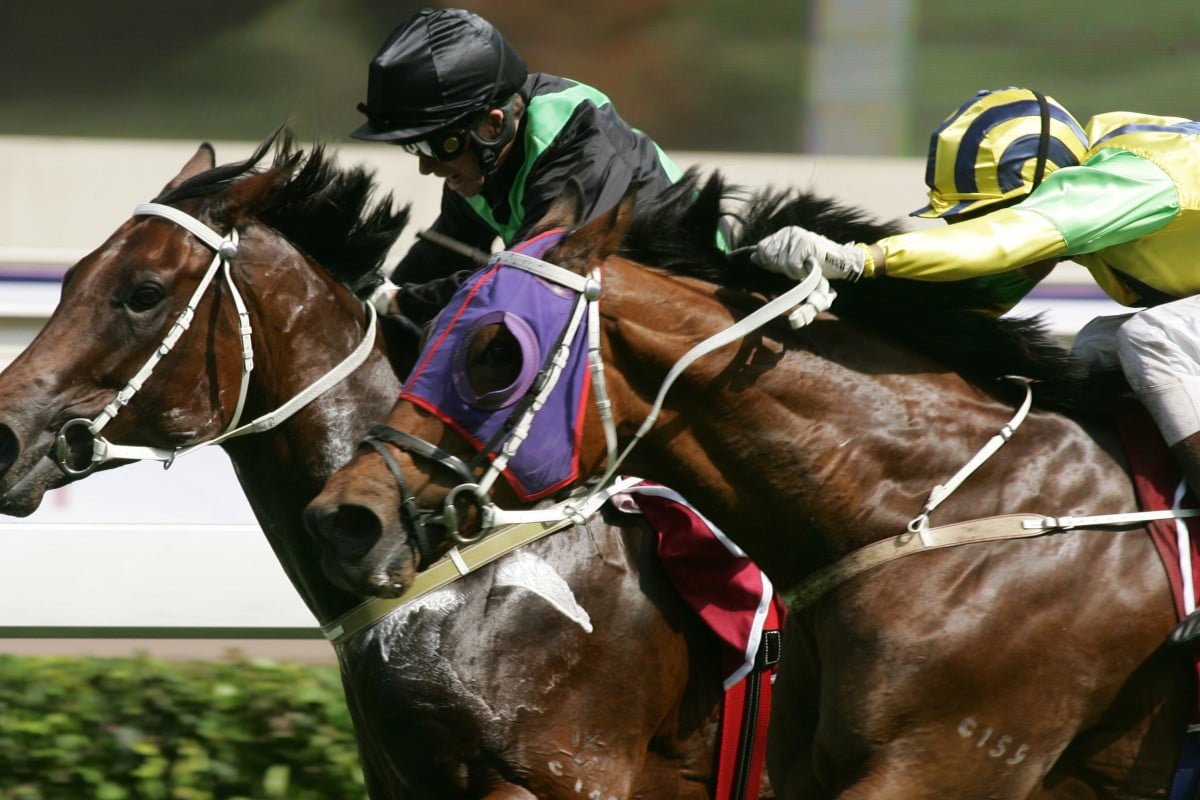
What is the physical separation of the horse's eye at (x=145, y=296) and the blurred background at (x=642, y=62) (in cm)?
328

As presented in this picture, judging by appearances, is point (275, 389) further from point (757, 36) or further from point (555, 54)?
point (757, 36)

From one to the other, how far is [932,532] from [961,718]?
1.05 feet

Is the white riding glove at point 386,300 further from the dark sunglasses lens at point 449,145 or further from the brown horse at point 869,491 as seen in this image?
the brown horse at point 869,491

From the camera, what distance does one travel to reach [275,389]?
3.15 m

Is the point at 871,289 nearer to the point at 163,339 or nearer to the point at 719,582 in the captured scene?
the point at 719,582

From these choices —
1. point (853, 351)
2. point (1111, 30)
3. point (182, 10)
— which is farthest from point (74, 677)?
point (1111, 30)

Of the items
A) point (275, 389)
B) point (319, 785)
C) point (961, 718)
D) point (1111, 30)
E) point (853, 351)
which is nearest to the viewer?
point (961, 718)

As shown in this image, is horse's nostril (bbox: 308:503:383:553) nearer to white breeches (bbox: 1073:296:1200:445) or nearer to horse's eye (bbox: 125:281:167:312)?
horse's eye (bbox: 125:281:167:312)

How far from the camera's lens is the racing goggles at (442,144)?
3.12 meters

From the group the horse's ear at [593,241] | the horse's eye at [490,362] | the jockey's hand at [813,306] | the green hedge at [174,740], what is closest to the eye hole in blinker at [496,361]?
the horse's eye at [490,362]

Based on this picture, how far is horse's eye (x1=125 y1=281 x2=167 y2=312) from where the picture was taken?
3047 mm

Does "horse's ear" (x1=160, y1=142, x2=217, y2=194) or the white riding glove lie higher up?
"horse's ear" (x1=160, y1=142, x2=217, y2=194)

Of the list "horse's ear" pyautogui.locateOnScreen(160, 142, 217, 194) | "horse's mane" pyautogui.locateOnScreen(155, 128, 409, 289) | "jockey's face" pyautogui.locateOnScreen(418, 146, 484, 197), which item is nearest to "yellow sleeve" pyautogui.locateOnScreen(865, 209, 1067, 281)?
"jockey's face" pyautogui.locateOnScreen(418, 146, 484, 197)

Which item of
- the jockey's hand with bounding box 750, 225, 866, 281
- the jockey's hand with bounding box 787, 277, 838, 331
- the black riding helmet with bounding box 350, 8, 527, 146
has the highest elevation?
the black riding helmet with bounding box 350, 8, 527, 146
